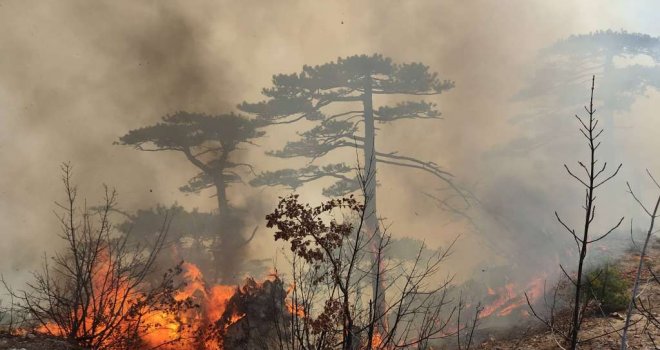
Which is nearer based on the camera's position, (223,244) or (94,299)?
(94,299)

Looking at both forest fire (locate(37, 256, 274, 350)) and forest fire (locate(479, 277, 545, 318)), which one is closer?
forest fire (locate(37, 256, 274, 350))

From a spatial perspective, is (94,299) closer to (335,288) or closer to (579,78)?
(335,288)

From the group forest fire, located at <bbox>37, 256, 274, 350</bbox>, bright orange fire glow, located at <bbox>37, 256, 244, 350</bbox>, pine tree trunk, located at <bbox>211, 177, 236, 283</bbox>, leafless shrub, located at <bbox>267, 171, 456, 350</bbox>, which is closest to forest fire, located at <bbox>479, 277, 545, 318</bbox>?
leafless shrub, located at <bbox>267, 171, 456, 350</bbox>

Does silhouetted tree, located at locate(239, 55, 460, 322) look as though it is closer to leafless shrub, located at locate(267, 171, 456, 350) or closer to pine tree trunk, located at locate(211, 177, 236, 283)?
pine tree trunk, located at locate(211, 177, 236, 283)

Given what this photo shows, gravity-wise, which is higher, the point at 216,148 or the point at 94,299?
the point at 216,148

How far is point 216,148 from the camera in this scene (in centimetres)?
1652

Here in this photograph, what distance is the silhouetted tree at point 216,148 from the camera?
15.1 meters

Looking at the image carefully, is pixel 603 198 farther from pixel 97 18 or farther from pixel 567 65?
pixel 97 18

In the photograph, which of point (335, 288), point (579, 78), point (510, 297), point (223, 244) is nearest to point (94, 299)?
point (335, 288)

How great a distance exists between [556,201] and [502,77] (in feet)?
26.1

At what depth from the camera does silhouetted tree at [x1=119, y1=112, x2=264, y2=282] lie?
15086 millimetres

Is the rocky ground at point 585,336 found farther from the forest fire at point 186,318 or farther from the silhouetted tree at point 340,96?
the silhouetted tree at point 340,96

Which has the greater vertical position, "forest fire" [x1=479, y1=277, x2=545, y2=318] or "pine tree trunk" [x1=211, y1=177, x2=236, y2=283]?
"pine tree trunk" [x1=211, y1=177, x2=236, y2=283]

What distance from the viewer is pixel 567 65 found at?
19.4m
